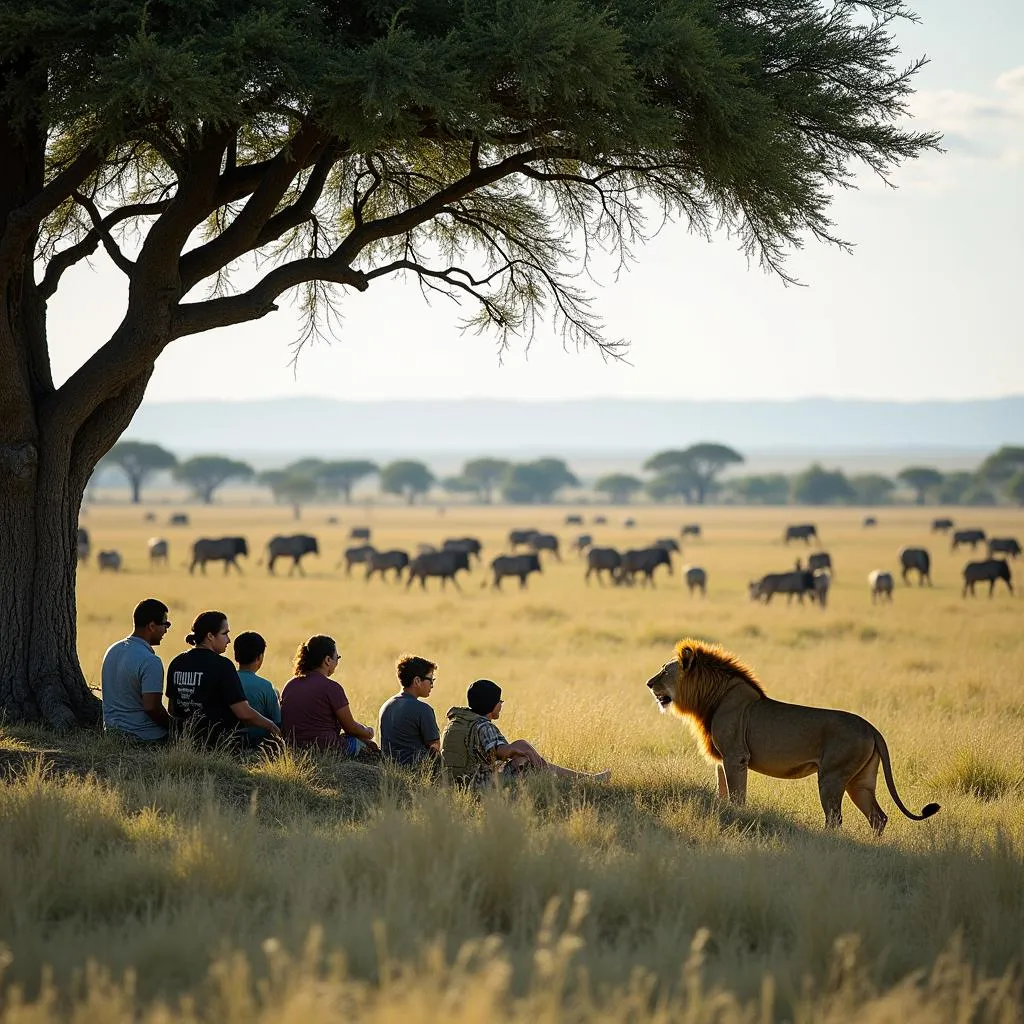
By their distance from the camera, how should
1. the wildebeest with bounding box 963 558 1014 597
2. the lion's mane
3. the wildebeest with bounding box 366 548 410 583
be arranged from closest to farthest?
the lion's mane < the wildebeest with bounding box 963 558 1014 597 < the wildebeest with bounding box 366 548 410 583

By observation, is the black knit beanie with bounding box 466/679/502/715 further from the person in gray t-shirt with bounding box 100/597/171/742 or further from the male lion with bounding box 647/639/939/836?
the person in gray t-shirt with bounding box 100/597/171/742

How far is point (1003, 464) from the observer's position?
149m

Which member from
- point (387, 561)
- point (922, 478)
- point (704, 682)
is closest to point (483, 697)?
point (704, 682)

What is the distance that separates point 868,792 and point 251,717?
14.9 feet

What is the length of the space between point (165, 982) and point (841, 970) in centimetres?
280

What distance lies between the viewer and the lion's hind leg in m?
8.74

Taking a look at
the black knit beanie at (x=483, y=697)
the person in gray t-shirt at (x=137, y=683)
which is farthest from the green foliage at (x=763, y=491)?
the black knit beanie at (x=483, y=697)

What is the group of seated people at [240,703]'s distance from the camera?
9.59 meters

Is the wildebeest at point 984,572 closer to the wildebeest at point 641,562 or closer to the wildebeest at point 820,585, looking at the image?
the wildebeest at point 820,585

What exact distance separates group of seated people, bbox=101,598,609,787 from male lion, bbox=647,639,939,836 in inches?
33.6

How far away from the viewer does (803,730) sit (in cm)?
893

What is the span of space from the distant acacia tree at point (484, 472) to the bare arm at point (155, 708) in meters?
172

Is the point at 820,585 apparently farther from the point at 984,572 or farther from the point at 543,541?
the point at 543,541

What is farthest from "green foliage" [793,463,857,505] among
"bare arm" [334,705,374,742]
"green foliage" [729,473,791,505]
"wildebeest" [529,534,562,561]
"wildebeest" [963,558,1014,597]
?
"bare arm" [334,705,374,742]
